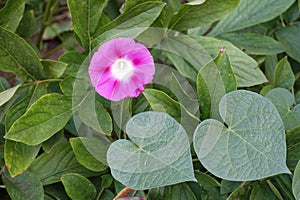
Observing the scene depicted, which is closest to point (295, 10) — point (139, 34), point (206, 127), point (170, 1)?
point (170, 1)

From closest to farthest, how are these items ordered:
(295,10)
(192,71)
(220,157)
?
(220,157), (192,71), (295,10)

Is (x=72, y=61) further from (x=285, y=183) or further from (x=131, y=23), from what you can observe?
(x=285, y=183)

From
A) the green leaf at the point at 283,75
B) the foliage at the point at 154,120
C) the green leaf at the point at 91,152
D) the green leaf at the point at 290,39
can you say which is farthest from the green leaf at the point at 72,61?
the green leaf at the point at 290,39

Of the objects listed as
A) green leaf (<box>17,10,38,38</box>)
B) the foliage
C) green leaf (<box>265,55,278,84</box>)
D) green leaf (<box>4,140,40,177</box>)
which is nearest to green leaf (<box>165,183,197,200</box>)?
the foliage

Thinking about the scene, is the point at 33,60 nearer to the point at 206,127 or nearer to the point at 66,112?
the point at 66,112

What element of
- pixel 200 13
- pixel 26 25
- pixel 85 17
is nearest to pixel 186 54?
pixel 200 13

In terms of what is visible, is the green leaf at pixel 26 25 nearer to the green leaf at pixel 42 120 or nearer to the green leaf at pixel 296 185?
the green leaf at pixel 42 120
